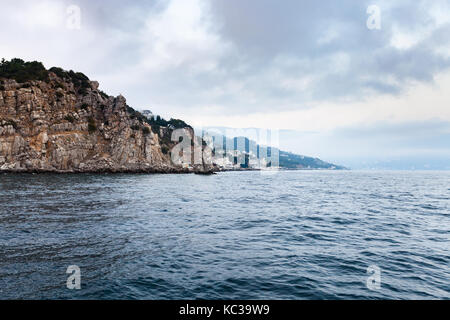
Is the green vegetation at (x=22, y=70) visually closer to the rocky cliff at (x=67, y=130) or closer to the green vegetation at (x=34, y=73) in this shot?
the green vegetation at (x=34, y=73)

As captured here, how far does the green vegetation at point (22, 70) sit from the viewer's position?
10906cm

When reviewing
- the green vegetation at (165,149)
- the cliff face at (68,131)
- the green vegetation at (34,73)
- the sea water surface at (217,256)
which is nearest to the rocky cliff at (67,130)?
the cliff face at (68,131)

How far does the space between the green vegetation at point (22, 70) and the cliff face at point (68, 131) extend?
3.52 m

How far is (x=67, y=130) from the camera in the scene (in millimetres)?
111000

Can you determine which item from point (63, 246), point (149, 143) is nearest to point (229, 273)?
point (63, 246)

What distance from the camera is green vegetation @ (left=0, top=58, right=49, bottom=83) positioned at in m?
109

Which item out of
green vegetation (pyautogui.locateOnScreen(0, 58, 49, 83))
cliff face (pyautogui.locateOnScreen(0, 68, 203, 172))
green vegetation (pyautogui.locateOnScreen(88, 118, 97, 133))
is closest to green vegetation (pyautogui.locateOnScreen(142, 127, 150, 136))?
cliff face (pyautogui.locateOnScreen(0, 68, 203, 172))

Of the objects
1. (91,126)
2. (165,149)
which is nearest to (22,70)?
(91,126)

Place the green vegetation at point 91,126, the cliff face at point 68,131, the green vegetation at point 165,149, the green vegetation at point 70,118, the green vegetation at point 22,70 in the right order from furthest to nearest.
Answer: the green vegetation at point 165,149 < the green vegetation at point 91,126 < the green vegetation at point 70,118 < the green vegetation at point 22,70 < the cliff face at point 68,131

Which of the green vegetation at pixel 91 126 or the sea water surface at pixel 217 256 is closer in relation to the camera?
the sea water surface at pixel 217 256

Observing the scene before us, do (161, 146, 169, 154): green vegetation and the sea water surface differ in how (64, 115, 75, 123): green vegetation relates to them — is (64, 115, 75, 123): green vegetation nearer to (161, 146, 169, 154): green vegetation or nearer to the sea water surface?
(161, 146, 169, 154): green vegetation

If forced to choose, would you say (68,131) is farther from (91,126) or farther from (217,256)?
(217,256)
